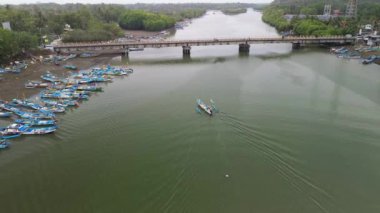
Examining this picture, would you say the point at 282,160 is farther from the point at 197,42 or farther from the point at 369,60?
the point at 197,42

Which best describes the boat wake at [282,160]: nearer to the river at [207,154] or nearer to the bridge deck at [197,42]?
the river at [207,154]

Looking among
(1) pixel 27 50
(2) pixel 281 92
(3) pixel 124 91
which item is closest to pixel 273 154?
(2) pixel 281 92

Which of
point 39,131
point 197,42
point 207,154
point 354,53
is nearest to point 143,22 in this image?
point 197,42

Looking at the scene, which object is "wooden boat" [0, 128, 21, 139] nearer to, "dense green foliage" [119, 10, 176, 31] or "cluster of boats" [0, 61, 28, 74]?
"cluster of boats" [0, 61, 28, 74]

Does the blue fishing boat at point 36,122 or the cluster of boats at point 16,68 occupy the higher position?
the cluster of boats at point 16,68

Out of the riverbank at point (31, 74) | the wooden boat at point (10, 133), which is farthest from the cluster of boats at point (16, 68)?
the wooden boat at point (10, 133)

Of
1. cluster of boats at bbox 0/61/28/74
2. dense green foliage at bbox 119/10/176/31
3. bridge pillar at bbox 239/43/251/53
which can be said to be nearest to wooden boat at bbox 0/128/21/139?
cluster of boats at bbox 0/61/28/74
